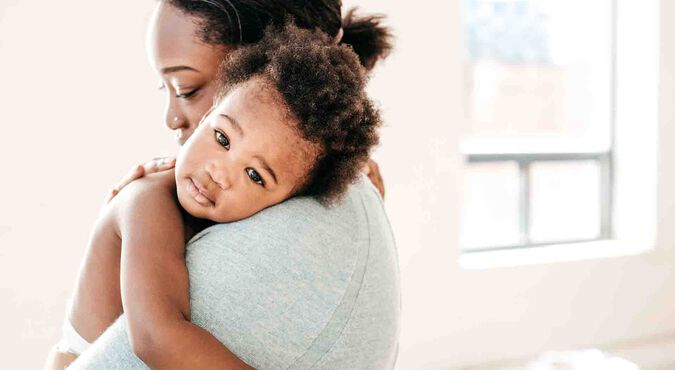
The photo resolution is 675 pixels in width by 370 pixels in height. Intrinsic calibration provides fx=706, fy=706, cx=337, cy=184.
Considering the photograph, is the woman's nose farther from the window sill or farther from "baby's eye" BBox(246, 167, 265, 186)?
the window sill

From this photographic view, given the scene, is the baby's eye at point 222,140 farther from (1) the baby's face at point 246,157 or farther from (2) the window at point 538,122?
(2) the window at point 538,122

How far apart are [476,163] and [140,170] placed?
10.6 feet

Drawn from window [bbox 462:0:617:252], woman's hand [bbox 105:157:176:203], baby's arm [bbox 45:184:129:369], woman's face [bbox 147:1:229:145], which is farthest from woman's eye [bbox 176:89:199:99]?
window [bbox 462:0:617:252]

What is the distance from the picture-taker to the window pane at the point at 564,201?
4.31m

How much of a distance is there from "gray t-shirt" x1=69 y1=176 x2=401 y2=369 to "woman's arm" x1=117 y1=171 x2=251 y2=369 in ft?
0.05

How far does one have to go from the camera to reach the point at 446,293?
359 centimetres

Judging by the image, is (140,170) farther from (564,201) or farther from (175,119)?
(564,201)

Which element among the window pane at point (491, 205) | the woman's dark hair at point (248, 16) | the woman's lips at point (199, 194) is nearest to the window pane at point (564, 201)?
the window pane at point (491, 205)

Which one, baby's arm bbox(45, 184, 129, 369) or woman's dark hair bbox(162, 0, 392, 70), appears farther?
woman's dark hair bbox(162, 0, 392, 70)

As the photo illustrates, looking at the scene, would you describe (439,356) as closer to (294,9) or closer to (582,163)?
(582,163)

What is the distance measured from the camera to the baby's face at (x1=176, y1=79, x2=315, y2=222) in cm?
97

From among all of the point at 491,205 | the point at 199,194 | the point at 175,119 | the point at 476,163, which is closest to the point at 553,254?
the point at 491,205

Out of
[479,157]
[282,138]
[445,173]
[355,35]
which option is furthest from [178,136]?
[479,157]

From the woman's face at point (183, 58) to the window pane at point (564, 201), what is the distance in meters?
3.44
